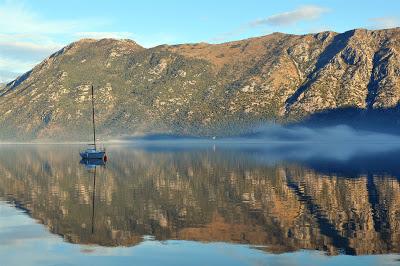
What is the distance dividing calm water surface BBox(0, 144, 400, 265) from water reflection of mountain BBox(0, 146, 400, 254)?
15 centimetres

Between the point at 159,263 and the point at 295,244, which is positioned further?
the point at 295,244

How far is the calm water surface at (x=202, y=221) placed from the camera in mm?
49094

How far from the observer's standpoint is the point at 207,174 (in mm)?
128750

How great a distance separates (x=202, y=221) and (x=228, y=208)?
10.5 meters

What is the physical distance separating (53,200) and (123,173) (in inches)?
1953

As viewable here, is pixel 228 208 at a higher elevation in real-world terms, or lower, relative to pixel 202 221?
lower

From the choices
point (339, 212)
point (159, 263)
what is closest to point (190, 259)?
point (159, 263)

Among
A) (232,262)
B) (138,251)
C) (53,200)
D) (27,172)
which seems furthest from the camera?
(27,172)

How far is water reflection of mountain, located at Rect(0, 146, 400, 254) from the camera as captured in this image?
56.6 m

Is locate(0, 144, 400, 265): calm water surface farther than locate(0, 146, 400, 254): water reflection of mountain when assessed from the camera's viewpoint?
No

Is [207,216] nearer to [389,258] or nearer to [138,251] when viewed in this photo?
[138,251]

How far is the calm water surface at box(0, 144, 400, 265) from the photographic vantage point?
4909 centimetres

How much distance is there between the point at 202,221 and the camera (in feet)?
218

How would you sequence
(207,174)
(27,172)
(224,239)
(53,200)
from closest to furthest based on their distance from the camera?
1. (224,239)
2. (53,200)
3. (207,174)
4. (27,172)
